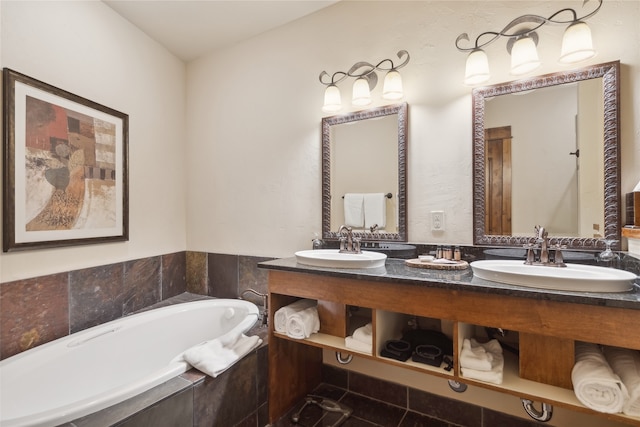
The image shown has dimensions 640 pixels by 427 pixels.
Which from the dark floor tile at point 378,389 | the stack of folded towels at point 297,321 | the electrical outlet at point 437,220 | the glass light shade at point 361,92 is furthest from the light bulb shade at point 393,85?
the dark floor tile at point 378,389

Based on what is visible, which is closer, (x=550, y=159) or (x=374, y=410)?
(x=550, y=159)

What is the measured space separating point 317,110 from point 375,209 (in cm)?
80

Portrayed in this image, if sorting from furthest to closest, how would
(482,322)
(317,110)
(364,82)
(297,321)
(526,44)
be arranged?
(317,110), (364,82), (297,321), (526,44), (482,322)

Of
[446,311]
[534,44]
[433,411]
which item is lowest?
[433,411]

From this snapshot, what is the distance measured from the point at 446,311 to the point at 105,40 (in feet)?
8.58

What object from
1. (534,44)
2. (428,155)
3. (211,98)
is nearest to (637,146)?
(534,44)

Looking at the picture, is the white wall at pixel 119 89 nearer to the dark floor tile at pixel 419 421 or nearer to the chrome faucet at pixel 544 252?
the dark floor tile at pixel 419 421

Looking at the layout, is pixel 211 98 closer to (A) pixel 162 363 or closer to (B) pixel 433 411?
(A) pixel 162 363

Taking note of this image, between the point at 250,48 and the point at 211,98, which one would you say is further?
the point at 211,98

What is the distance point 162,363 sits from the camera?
76.2 inches

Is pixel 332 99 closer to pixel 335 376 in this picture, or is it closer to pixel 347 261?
pixel 347 261

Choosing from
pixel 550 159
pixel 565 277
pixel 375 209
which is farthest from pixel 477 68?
pixel 565 277

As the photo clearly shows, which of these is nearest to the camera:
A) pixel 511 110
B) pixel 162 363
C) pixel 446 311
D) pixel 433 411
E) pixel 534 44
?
pixel 446 311

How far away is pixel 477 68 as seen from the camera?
1502 millimetres
